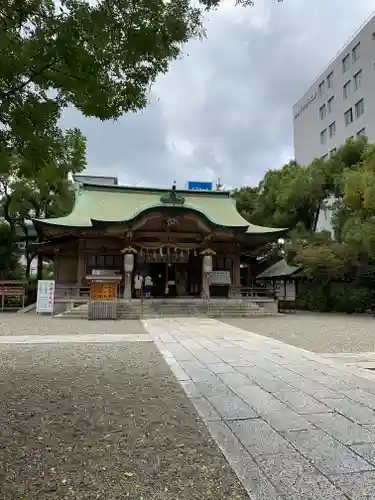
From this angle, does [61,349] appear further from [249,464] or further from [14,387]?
[249,464]

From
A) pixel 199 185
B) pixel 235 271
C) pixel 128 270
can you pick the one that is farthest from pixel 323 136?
pixel 128 270

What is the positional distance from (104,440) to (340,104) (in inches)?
1332

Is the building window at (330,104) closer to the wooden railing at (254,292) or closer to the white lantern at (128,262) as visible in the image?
the wooden railing at (254,292)

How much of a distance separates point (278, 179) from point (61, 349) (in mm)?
19236

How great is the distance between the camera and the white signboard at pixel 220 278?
1906cm

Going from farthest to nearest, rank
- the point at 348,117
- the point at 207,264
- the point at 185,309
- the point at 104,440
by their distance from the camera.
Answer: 1. the point at 348,117
2. the point at 207,264
3. the point at 185,309
4. the point at 104,440

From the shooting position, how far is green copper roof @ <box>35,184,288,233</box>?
2006 cm

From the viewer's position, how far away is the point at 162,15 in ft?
13.1

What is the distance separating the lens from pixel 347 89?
3045 cm

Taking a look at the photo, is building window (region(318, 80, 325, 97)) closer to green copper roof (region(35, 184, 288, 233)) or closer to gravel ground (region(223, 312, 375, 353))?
green copper roof (region(35, 184, 288, 233))

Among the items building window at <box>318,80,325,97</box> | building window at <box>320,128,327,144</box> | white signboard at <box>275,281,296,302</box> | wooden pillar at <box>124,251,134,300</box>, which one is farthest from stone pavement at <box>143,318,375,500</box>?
building window at <box>318,80,325,97</box>

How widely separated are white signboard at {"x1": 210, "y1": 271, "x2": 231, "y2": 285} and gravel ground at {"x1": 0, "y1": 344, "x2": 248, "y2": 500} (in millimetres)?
13577

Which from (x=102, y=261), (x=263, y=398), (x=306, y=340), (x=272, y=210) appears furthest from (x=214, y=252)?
(x=263, y=398)

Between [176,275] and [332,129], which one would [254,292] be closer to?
[176,275]
